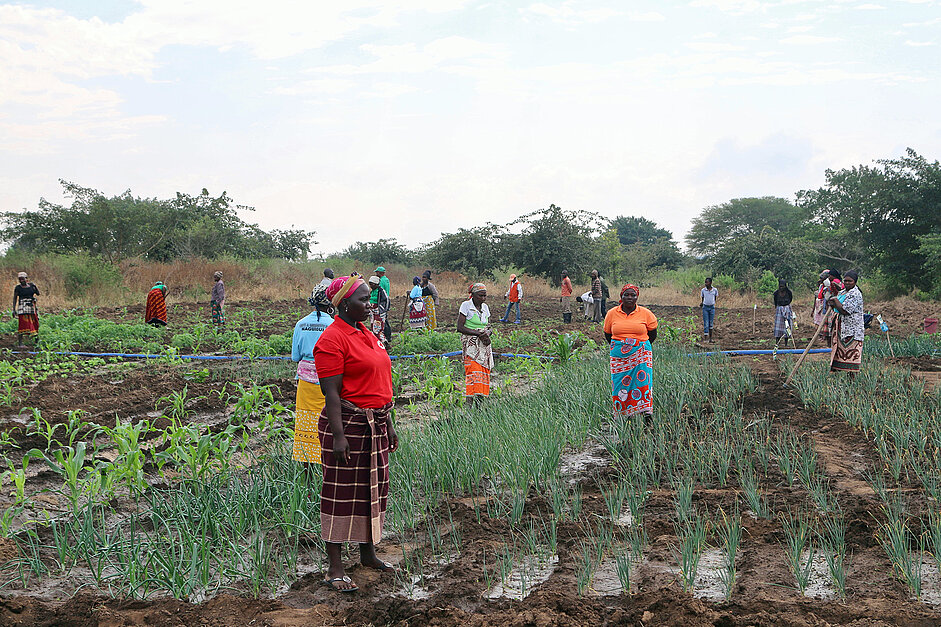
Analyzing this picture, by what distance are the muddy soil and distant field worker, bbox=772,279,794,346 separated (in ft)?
31.5

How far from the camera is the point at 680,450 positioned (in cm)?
574

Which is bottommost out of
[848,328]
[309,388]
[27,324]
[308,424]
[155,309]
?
[308,424]

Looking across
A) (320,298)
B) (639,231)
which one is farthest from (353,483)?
(639,231)

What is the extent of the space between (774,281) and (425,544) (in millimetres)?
26034

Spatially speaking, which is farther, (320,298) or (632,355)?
(632,355)

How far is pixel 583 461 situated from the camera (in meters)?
6.11

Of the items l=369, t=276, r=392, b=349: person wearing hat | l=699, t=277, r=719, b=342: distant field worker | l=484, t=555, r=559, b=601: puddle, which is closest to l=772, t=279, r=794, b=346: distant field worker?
l=699, t=277, r=719, b=342: distant field worker

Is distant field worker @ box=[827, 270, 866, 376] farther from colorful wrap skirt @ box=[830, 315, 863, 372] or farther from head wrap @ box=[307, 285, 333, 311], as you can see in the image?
head wrap @ box=[307, 285, 333, 311]

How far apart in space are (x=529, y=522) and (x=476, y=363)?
3.33 meters

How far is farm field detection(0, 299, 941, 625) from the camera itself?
340cm

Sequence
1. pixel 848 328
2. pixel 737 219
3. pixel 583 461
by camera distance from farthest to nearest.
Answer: pixel 737 219 < pixel 848 328 < pixel 583 461

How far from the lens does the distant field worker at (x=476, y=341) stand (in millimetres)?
7527

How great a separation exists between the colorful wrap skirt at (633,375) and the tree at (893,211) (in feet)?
67.4

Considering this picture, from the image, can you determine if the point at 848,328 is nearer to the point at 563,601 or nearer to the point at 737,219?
the point at 563,601
